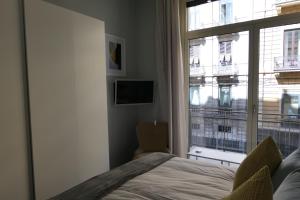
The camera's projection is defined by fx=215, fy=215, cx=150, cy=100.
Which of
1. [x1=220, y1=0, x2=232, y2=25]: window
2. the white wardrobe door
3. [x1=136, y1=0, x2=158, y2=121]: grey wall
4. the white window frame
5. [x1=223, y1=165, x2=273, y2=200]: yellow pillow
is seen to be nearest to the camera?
[x1=223, y1=165, x2=273, y2=200]: yellow pillow

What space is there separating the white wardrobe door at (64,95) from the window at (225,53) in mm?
1569

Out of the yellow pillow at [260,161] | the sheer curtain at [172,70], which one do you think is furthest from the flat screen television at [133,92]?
the yellow pillow at [260,161]

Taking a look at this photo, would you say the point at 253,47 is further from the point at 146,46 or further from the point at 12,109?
the point at 12,109

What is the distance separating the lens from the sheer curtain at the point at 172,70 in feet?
9.76

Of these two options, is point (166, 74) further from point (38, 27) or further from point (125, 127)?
point (38, 27)

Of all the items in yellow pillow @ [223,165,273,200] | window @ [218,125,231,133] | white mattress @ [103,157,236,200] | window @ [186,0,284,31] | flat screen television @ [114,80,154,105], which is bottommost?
white mattress @ [103,157,236,200]

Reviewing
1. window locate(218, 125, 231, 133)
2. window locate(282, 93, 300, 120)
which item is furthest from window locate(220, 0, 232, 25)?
window locate(218, 125, 231, 133)

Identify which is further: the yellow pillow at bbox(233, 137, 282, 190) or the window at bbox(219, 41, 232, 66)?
the window at bbox(219, 41, 232, 66)

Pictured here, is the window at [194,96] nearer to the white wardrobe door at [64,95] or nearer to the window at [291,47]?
the window at [291,47]

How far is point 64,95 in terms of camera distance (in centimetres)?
211

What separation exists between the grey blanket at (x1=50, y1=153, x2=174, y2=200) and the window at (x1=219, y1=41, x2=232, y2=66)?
161cm

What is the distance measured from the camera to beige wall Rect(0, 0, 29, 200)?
65.3 inches

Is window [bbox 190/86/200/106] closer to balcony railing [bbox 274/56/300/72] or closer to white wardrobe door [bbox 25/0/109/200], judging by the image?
balcony railing [bbox 274/56/300/72]

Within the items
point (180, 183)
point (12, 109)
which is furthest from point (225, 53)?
point (12, 109)
